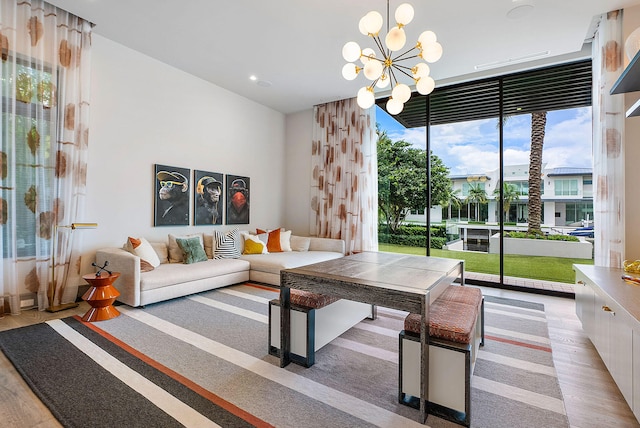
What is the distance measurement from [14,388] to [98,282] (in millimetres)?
1266

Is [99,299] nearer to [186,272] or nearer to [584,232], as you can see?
[186,272]

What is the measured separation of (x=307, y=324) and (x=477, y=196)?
3.87 metres

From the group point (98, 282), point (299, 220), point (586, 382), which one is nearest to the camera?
point (586, 382)

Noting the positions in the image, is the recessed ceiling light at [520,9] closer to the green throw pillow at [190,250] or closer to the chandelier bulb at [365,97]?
the chandelier bulb at [365,97]

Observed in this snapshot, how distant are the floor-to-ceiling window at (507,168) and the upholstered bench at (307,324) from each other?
10.4ft

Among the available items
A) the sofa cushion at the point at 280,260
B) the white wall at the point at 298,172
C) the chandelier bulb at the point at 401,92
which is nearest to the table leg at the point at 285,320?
the chandelier bulb at the point at 401,92

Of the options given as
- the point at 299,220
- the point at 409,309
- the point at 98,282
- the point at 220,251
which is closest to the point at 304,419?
the point at 409,309

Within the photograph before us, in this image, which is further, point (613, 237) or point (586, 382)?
point (613, 237)

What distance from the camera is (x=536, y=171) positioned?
4.37m

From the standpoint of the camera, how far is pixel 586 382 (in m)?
2.00

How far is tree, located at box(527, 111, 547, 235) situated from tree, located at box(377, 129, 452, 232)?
114cm

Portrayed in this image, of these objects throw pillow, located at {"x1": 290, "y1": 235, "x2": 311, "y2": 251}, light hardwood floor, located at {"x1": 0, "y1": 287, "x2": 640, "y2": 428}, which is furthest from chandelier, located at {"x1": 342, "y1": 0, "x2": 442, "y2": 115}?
throw pillow, located at {"x1": 290, "y1": 235, "x2": 311, "y2": 251}

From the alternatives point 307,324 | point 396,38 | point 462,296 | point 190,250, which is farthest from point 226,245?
point 396,38

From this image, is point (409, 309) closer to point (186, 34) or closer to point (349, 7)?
point (349, 7)
